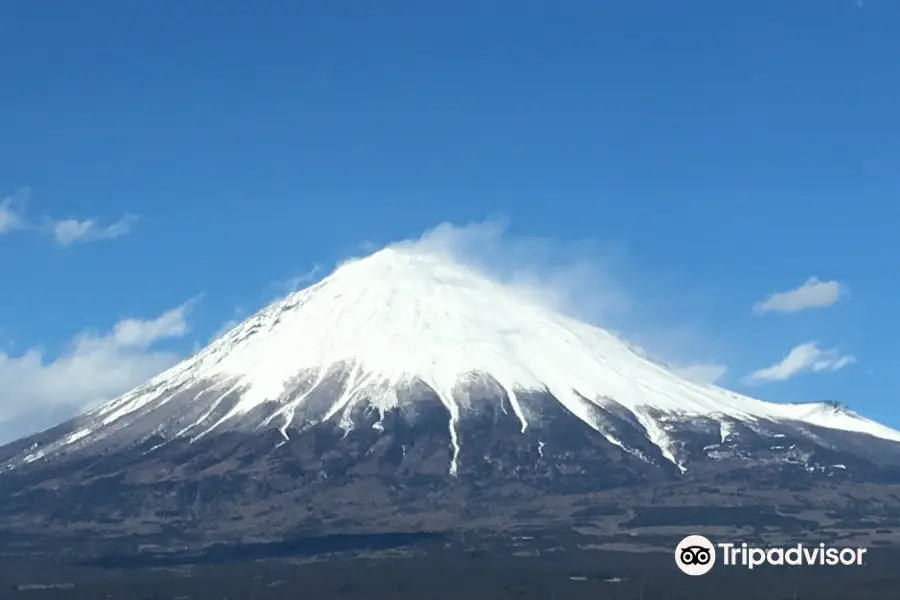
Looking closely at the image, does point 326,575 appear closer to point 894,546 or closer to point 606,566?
point 606,566

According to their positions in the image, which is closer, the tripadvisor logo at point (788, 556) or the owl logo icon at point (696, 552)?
the owl logo icon at point (696, 552)

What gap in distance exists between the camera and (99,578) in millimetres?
193500

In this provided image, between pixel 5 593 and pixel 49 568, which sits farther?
pixel 49 568

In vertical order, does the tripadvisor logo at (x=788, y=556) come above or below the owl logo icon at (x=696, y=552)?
below

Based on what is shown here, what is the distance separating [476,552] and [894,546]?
58.1 metres

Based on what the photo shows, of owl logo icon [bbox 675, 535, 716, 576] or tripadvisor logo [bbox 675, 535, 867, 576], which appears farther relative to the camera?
tripadvisor logo [bbox 675, 535, 867, 576]

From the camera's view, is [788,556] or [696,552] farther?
[788,556]

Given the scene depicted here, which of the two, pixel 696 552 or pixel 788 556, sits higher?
pixel 696 552

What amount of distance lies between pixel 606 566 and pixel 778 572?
22230 mm

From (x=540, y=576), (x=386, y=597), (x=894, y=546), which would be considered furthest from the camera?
(x=894, y=546)

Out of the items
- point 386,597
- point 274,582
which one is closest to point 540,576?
point 386,597

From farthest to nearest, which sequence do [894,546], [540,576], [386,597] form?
1. [894,546]
2. [540,576]
3. [386,597]

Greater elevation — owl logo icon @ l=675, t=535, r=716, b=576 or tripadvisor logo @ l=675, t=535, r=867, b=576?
owl logo icon @ l=675, t=535, r=716, b=576

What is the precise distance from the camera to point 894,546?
199 m
